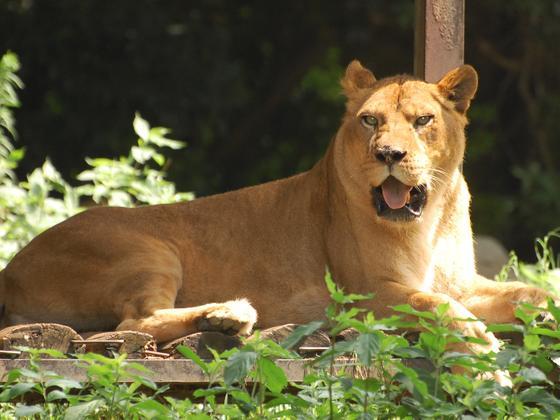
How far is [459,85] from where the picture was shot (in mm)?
5195

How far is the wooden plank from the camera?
4094 mm

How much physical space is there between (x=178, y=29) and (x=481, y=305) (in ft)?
20.5

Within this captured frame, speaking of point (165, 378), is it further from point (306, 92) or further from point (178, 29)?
point (306, 92)

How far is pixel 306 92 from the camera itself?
40.3ft

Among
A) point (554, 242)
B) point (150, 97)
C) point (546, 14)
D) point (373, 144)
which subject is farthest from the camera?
point (554, 242)

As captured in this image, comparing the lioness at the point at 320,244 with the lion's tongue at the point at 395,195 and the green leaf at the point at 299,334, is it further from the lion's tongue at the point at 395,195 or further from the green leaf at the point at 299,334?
the green leaf at the point at 299,334

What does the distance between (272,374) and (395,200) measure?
1.45m

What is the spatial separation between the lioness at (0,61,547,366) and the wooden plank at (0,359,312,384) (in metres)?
0.49

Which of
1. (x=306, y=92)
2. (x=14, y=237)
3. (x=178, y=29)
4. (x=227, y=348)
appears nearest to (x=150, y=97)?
(x=178, y=29)

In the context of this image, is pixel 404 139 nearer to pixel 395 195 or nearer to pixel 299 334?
pixel 395 195

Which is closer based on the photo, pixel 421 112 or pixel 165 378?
pixel 165 378

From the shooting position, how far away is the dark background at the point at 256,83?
413 inches

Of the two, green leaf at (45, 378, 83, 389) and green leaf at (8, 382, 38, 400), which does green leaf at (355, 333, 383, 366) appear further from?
green leaf at (8, 382, 38, 400)

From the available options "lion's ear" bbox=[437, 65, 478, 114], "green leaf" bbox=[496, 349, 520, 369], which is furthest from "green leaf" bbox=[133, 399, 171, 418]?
"lion's ear" bbox=[437, 65, 478, 114]
